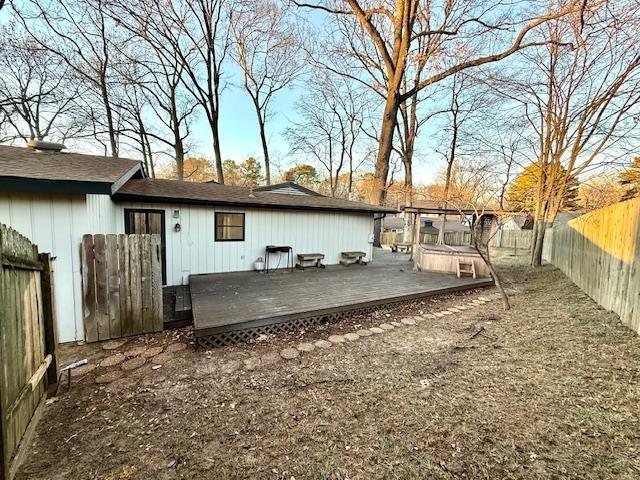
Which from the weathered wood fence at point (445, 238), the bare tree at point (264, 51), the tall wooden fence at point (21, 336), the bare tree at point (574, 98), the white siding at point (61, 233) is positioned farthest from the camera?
the weathered wood fence at point (445, 238)

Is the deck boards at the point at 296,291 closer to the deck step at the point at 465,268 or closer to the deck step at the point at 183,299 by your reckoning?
the deck step at the point at 183,299

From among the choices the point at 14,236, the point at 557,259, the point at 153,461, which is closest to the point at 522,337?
the point at 153,461

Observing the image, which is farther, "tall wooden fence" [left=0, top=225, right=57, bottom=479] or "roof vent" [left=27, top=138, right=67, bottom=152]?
"roof vent" [left=27, top=138, right=67, bottom=152]

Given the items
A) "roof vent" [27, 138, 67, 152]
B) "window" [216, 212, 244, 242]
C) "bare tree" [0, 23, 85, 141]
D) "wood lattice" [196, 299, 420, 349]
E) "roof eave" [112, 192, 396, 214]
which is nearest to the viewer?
"wood lattice" [196, 299, 420, 349]

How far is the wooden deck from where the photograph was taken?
4.00 m

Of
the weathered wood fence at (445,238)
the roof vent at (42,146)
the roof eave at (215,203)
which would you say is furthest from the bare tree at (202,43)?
the weathered wood fence at (445,238)

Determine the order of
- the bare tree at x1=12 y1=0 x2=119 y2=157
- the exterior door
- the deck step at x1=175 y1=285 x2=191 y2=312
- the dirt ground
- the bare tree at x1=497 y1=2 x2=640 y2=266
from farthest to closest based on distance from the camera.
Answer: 1. the bare tree at x1=12 y1=0 x2=119 y2=157
2. the bare tree at x1=497 y1=2 x2=640 y2=266
3. the exterior door
4. the deck step at x1=175 y1=285 x2=191 y2=312
5. the dirt ground

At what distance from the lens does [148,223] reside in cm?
623

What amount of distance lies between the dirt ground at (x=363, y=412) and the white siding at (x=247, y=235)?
2.88 metres

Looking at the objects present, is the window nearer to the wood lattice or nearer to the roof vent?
the roof vent

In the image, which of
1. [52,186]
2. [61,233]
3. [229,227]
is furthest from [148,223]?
[52,186]

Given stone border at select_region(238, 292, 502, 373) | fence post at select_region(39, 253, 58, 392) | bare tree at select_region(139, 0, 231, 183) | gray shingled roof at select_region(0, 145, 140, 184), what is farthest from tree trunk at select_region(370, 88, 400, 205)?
fence post at select_region(39, 253, 58, 392)

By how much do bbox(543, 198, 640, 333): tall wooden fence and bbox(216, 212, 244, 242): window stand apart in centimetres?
700

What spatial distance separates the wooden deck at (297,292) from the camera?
13.1 ft
